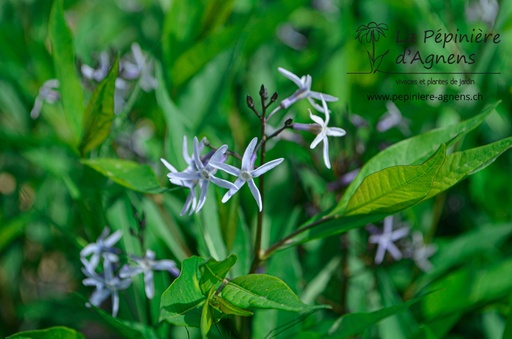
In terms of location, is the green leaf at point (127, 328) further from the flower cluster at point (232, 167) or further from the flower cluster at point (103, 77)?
the flower cluster at point (103, 77)

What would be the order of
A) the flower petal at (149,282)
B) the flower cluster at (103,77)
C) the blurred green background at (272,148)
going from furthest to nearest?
1. the flower cluster at (103,77)
2. the blurred green background at (272,148)
3. the flower petal at (149,282)

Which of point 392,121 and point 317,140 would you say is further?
point 392,121

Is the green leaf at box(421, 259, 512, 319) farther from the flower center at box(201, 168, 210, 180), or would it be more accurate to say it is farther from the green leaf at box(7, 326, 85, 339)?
the green leaf at box(7, 326, 85, 339)

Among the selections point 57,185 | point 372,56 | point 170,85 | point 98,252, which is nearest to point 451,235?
point 372,56

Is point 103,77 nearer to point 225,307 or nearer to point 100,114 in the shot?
point 100,114

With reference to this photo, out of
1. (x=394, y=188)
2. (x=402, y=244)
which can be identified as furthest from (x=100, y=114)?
(x=402, y=244)

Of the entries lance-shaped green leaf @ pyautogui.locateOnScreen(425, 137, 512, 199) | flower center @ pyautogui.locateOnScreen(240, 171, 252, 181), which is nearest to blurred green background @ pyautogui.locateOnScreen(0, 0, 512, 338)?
flower center @ pyautogui.locateOnScreen(240, 171, 252, 181)

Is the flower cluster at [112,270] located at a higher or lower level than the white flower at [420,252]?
higher

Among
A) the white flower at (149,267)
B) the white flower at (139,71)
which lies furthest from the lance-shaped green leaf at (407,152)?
the white flower at (139,71)
